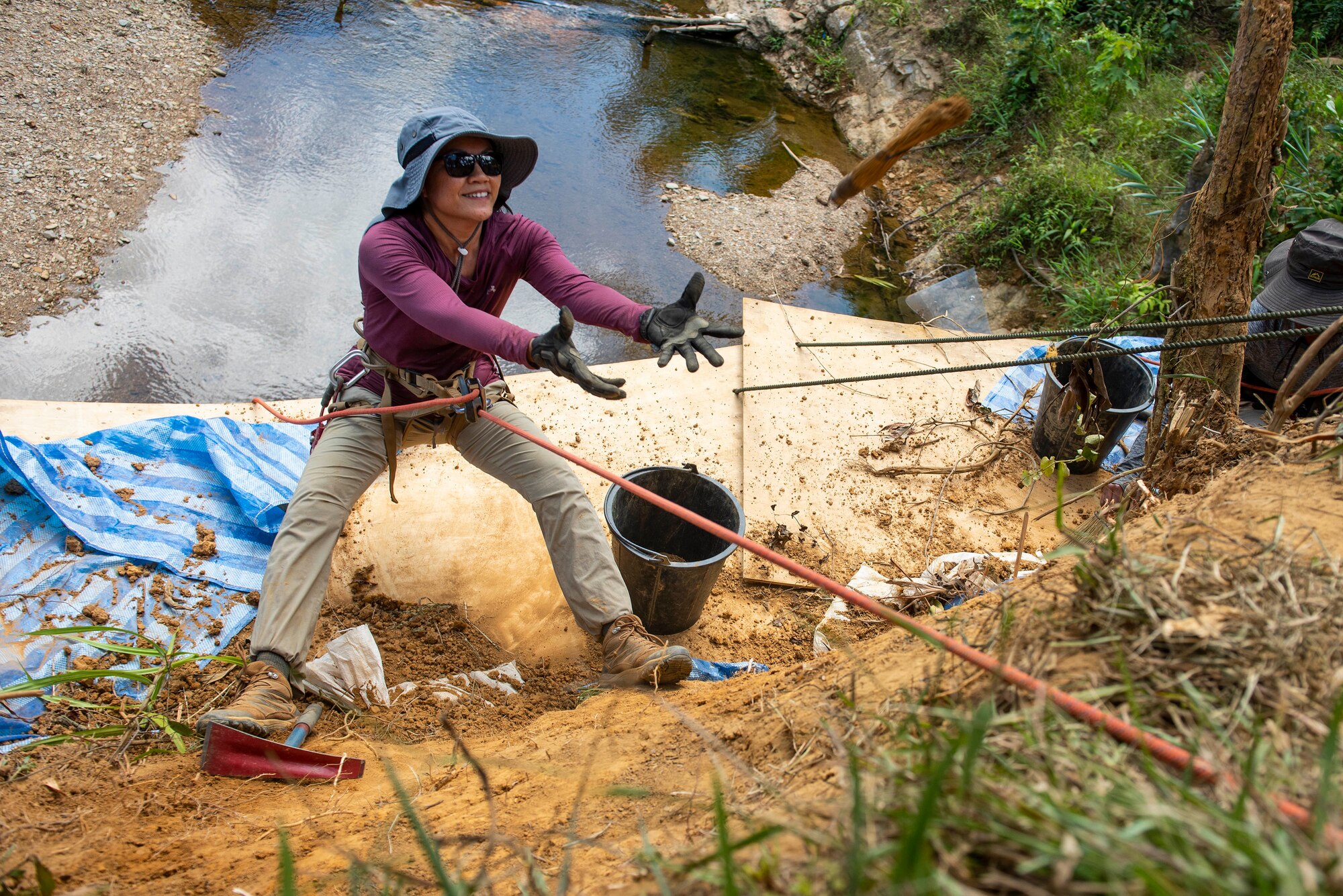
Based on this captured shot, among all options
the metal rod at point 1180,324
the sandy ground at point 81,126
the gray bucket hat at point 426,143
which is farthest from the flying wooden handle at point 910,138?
the sandy ground at point 81,126

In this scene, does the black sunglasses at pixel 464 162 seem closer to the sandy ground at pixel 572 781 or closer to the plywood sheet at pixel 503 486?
the plywood sheet at pixel 503 486

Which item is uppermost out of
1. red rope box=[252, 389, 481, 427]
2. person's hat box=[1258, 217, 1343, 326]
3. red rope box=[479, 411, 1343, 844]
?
person's hat box=[1258, 217, 1343, 326]

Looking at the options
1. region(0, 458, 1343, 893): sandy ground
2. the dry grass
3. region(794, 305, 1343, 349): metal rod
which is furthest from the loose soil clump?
the dry grass

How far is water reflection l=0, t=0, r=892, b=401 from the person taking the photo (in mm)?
4676

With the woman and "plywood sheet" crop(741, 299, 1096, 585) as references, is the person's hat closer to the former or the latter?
"plywood sheet" crop(741, 299, 1096, 585)

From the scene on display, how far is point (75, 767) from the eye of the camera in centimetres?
215

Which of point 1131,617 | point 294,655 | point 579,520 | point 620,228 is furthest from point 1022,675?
point 620,228

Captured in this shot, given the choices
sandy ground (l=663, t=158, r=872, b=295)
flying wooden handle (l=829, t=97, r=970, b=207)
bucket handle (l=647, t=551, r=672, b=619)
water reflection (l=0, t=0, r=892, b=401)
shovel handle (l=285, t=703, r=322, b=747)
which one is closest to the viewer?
shovel handle (l=285, t=703, r=322, b=747)

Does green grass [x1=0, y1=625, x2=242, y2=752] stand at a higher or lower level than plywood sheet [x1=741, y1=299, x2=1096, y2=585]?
lower

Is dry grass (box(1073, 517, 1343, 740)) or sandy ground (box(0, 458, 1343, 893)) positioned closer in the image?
dry grass (box(1073, 517, 1343, 740))

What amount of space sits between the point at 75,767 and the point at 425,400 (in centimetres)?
147

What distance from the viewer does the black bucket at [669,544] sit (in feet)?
9.65

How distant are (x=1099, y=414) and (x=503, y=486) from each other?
2.78 m

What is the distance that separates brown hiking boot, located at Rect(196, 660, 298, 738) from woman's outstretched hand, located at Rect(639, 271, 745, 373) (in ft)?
5.04
